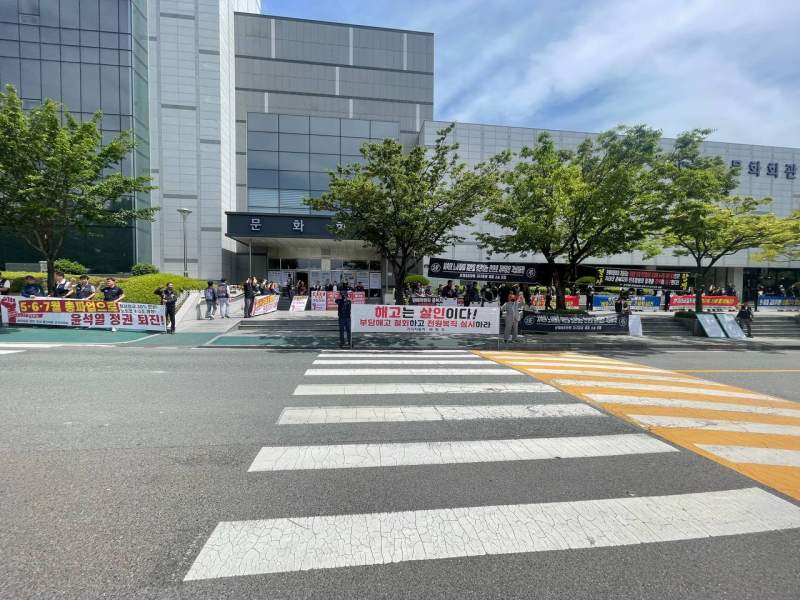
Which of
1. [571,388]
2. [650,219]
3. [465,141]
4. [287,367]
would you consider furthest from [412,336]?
[465,141]

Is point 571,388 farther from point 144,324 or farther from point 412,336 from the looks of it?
point 144,324

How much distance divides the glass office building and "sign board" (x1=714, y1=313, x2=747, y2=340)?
112 ft

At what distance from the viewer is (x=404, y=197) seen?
1338 cm

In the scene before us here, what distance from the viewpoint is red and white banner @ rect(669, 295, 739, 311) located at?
25422 millimetres

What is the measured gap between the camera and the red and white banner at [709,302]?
2542 cm

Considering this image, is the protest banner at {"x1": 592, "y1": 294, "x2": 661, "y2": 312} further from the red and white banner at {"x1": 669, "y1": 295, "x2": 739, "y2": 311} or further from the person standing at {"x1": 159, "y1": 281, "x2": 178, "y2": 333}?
the person standing at {"x1": 159, "y1": 281, "x2": 178, "y2": 333}

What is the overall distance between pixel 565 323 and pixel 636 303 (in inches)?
548

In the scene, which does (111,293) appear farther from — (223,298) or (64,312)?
(223,298)

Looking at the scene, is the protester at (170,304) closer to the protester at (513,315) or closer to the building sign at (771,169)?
the protester at (513,315)

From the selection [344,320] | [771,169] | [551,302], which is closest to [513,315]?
[344,320]

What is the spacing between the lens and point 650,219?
14.9 meters

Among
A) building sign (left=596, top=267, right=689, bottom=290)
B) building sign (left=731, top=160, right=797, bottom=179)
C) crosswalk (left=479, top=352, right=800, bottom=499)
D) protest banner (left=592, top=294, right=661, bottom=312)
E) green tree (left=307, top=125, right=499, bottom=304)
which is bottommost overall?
crosswalk (left=479, top=352, right=800, bottom=499)

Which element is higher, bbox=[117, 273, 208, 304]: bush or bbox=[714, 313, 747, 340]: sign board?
bbox=[117, 273, 208, 304]: bush

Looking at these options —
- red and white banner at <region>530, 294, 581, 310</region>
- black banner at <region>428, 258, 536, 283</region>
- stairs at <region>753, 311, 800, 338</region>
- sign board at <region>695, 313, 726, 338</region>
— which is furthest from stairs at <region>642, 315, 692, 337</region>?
black banner at <region>428, 258, 536, 283</region>
